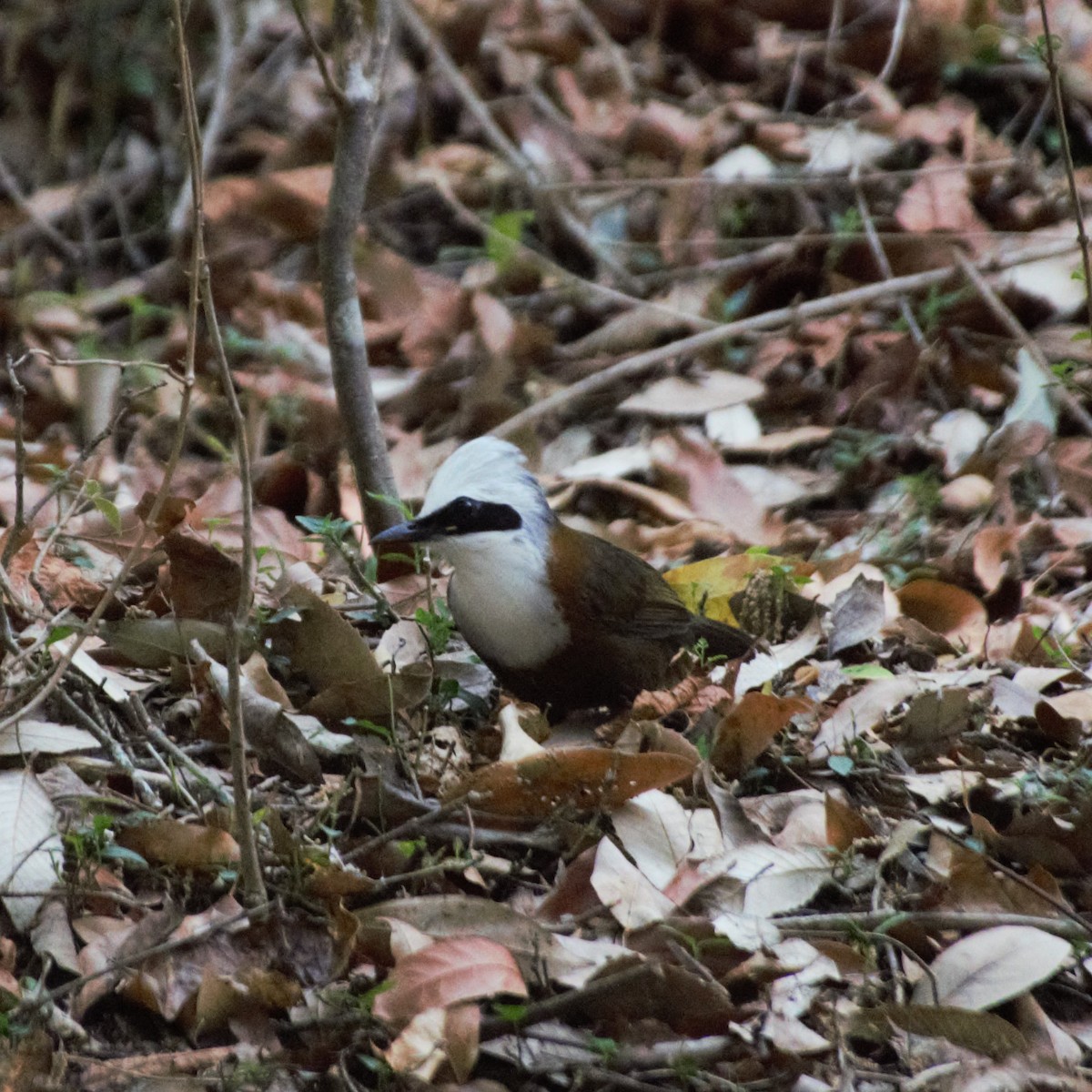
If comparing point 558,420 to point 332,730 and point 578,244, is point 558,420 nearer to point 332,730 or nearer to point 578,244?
point 578,244

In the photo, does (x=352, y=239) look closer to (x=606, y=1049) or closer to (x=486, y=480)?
(x=486, y=480)

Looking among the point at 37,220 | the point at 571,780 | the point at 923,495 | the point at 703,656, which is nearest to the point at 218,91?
the point at 37,220

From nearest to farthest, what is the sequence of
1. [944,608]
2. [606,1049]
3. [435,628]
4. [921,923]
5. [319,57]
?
1. [606,1049]
2. [921,923]
3. [319,57]
4. [435,628]
5. [944,608]

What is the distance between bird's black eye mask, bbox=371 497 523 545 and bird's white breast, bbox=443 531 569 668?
0.03m

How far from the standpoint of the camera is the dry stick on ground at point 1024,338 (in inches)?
239

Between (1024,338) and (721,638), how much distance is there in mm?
2469

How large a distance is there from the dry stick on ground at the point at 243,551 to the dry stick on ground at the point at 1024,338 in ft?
12.4

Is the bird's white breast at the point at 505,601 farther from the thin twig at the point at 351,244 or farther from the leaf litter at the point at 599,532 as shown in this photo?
the thin twig at the point at 351,244

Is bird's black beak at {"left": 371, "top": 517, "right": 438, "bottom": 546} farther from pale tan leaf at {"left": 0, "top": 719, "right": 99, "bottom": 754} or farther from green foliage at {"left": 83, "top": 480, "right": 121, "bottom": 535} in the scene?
pale tan leaf at {"left": 0, "top": 719, "right": 99, "bottom": 754}

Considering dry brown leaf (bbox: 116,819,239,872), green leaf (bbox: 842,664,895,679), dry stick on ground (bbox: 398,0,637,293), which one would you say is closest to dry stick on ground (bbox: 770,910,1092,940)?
green leaf (bbox: 842,664,895,679)

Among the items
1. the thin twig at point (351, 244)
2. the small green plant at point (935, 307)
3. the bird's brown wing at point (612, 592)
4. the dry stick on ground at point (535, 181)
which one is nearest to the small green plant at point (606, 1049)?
the bird's brown wing at point (612, 592)

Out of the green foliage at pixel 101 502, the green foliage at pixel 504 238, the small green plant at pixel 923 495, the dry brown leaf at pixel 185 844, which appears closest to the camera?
the dry brown leaf at pixel 185 844

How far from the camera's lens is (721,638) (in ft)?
14.6

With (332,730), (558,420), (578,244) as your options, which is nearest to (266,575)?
(332,730)
